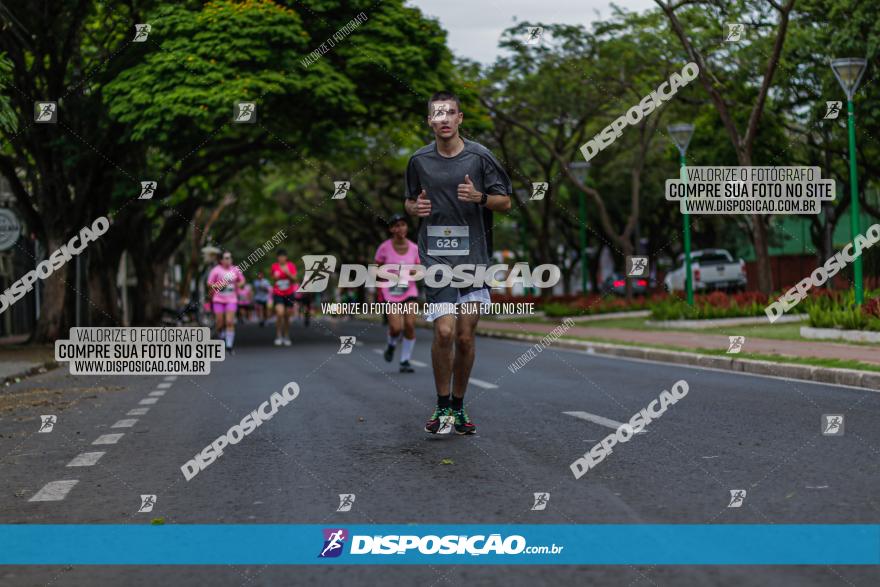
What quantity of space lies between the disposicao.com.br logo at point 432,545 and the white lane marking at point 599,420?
11.7 feet

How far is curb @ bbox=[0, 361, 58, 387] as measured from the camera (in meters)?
16.2

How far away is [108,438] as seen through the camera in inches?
360

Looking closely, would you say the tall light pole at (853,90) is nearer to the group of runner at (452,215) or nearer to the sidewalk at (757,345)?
the sidewalk at (757,345)

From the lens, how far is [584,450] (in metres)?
7.59

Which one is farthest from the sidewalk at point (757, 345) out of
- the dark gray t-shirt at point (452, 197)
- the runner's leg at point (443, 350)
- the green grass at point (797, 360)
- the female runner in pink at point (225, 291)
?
the female runner in pink at point (225, 291)

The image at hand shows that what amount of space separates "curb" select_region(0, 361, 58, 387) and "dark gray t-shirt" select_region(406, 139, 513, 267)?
31.4 ft

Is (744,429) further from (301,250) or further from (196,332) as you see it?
(301,250)

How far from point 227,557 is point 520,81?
31.9m

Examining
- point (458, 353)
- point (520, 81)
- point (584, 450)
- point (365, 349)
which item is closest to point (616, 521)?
point (584, 450)

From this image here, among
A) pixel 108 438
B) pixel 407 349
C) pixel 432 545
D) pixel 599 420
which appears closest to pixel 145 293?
pixel 407 349

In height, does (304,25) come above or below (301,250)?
above

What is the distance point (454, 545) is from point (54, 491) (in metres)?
2.73

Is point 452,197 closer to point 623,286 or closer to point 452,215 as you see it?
point 452,215

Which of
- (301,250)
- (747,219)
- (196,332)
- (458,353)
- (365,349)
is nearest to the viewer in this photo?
(458,353)
